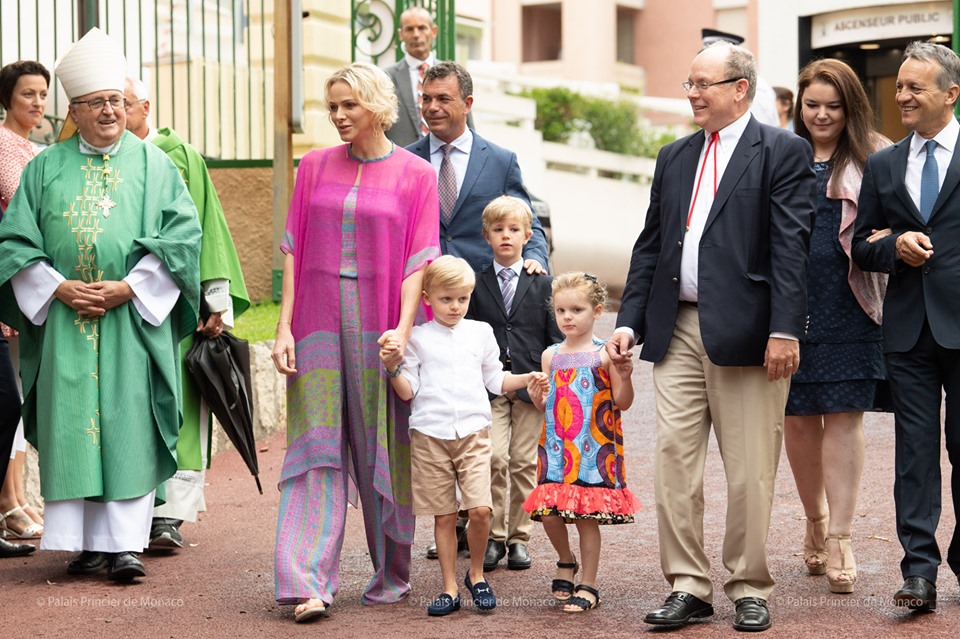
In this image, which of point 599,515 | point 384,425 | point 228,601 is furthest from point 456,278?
point 228,601

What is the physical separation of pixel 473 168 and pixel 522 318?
755mm

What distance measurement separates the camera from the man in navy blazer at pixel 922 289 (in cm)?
597

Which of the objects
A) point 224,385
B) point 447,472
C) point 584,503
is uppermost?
point 224,385

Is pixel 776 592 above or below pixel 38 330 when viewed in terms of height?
below

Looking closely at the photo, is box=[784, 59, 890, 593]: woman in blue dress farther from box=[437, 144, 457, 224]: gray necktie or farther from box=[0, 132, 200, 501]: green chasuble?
box=[0, 132, 200, 501]: green chasuble

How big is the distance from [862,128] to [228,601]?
3369 millimetres

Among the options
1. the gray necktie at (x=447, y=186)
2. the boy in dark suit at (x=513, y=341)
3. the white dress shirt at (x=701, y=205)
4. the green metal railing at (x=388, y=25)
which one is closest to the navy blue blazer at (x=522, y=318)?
the boy in dark suit at (x=513, y=341)

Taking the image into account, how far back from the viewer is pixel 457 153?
712 centimetres

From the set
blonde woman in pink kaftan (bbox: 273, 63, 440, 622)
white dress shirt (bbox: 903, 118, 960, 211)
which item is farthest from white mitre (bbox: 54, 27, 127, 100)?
white dress shirt (bbox: 903, 118, 960, 211)

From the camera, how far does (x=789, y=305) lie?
5664 millimetres

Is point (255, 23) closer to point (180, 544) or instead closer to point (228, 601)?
point (180, 544)

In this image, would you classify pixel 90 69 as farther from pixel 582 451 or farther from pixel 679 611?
pixel 679 611

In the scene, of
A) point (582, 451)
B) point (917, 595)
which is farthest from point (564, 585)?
point (917, 595)

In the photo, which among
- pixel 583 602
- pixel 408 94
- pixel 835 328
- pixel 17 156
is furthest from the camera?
pixel 408 94
